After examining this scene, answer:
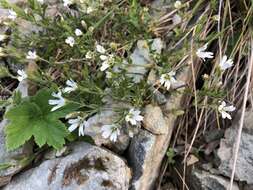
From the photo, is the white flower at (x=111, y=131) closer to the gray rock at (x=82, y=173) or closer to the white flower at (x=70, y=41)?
the gray rock at (x=82, y=173)

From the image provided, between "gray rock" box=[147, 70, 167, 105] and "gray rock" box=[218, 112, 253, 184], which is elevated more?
"gray rock" box=[147, 70, 167, 105]

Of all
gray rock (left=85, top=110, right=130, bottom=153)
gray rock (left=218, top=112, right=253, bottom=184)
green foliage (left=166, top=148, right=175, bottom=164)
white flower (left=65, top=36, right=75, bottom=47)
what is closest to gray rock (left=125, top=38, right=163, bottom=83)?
gray rock (left=85, top=110, right=130, bottom=153)

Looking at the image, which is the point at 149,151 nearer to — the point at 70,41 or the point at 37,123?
the point at 37,123

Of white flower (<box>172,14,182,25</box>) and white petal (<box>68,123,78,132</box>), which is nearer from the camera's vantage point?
white petal (<box>68,123,78,132</box>)

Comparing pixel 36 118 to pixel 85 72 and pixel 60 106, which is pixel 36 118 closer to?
pixel 60 106

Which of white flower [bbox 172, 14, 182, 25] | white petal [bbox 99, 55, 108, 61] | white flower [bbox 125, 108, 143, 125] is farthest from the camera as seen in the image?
white flower [bbox 172, 14, 182, 25]

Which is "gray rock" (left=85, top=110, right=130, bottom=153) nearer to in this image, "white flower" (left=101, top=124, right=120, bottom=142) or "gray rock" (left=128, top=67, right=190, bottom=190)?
"gray rock" (left=128, top=67, right=190, bottom=190)

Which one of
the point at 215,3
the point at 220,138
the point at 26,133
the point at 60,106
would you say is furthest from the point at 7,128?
the point at 215,3
